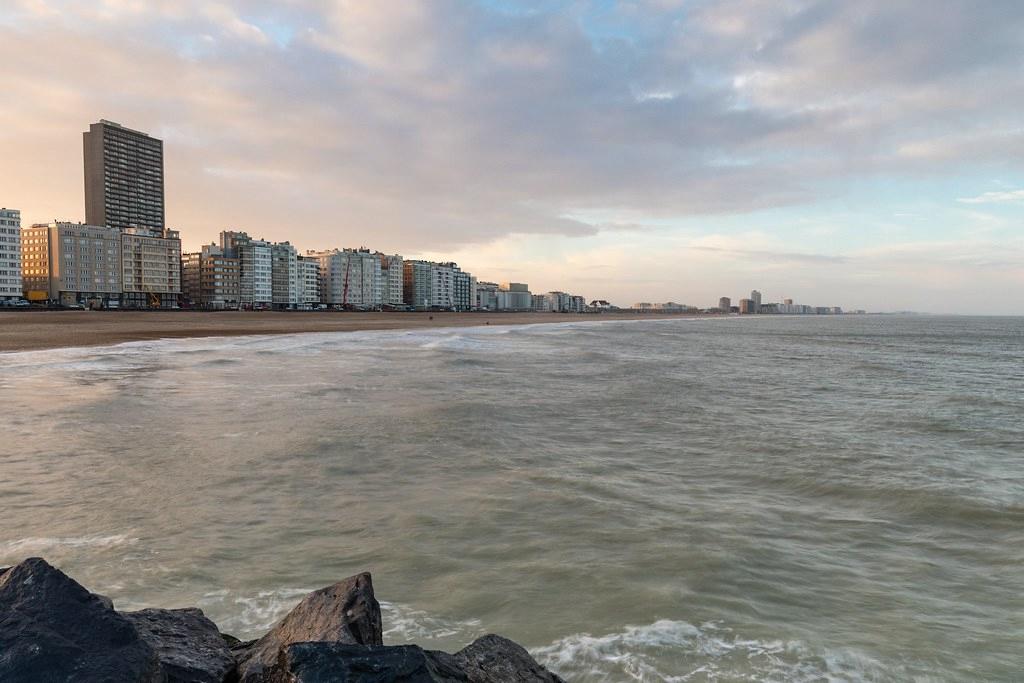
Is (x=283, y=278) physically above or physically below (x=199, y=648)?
above

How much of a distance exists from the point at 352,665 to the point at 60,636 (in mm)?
1384

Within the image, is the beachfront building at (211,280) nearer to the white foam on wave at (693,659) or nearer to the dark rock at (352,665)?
the white foam on wave at (693,659)

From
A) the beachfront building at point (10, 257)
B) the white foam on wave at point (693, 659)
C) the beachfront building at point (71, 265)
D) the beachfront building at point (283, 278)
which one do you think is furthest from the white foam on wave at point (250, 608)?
the beachfront building at point (283, 278)

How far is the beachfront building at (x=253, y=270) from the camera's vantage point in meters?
138

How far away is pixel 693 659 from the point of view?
4.38 m

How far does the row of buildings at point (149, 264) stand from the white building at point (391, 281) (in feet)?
0.98

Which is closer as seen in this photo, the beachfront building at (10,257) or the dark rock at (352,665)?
the dark rock at (352,665)

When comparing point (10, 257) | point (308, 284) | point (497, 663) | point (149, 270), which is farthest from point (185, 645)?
point (308, 284)

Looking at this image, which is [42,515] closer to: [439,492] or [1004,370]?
[439,492]

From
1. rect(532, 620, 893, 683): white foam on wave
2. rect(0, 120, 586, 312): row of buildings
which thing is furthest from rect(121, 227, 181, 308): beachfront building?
rect(532, 620, 893, 683): white foam on wave

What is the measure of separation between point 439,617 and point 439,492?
10.7 ft

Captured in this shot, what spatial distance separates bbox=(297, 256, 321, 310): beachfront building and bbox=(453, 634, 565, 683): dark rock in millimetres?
157907

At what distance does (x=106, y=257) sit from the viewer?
368 ft

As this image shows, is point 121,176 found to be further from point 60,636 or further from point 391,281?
point 60,636
